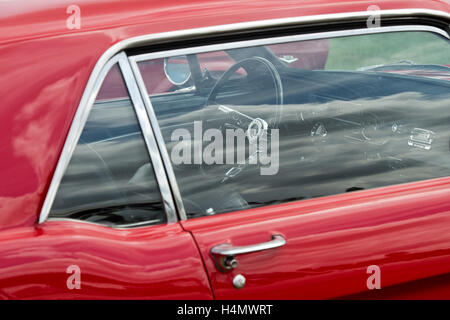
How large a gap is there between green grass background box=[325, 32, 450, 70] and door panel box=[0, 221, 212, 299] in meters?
0.89

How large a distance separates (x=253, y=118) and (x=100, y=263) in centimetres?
78

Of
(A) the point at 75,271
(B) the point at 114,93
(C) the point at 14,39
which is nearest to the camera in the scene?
(A) the point at 75,271

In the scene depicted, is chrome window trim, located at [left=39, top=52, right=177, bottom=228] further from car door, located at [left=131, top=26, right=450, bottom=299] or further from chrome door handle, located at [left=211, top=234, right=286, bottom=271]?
chrome door handle, located at [left=211, top=234, right=286, bottom=271]

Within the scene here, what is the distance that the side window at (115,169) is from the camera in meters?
1.83

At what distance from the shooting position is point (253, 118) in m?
2.19

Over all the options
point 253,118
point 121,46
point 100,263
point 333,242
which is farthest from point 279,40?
point 100,263

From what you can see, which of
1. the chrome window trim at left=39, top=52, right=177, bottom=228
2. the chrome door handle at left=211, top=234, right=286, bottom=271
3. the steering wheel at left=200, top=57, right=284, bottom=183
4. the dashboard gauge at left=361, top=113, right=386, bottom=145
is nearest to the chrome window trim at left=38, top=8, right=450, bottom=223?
the chrome window trim at left=39, top=52, right=177, bottom=228

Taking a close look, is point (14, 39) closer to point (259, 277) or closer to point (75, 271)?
point (75, 271)

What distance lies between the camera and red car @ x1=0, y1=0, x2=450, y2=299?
1727 millimetres

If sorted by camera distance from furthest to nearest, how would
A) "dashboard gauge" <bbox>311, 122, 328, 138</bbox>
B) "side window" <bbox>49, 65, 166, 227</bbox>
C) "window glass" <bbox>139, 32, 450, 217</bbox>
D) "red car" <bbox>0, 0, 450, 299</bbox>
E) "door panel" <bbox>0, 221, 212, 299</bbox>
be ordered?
"dashboard gauge" <bbox>311, 122, 328, 138</bbox>, "window glass" <bbox>139, 32, 450, 217</bbox>, "side window" <bbox>49, 65, 166, 227</bbox>, "red car" <bbox>0, 0, 450, 299</bbox>, "door panel" <bbox>0, 221, 212, 299</bbox>

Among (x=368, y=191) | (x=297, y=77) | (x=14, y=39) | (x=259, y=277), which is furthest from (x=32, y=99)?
(x=368, y=191)
